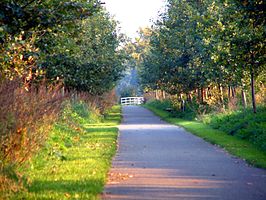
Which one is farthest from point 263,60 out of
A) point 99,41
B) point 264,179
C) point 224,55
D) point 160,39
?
point 160,39

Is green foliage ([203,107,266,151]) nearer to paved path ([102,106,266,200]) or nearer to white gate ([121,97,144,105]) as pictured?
paved path ([102,106,266,200])

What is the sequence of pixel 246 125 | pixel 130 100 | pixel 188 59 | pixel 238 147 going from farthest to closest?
pixel 130 100 < pixel 188 59 < pixel 246 125 < pixel 238 147

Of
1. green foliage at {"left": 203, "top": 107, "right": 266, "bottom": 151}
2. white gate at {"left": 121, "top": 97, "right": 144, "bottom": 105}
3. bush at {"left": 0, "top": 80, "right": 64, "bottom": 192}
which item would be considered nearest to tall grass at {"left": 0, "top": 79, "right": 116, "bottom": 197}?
bush at {"left": 0, "top": 80, "right": 64, "bottom": 192}

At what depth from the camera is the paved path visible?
36.3 feet

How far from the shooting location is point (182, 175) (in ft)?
44.6

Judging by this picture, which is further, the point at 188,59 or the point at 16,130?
the point at 188,59

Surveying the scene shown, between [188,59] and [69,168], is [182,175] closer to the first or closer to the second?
[69,168]

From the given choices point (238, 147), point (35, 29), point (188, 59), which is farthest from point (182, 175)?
point (188, 59)

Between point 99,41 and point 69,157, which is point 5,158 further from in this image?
point 99,41

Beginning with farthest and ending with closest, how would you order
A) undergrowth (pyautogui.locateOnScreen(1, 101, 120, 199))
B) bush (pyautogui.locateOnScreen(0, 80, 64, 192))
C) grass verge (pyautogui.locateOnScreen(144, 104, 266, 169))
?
grass verge (pyautogui.locateOnScreen(144, 104, 266, 169)) < undergrowth (pyautogui.locateOnScreen(1, 101, 120, 199)) < bush (pyautogui.locateOnScreen(0, 80, 64, 192))

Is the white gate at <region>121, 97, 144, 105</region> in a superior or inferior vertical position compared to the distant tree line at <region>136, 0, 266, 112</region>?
inferior

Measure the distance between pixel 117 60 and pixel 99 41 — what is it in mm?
3436

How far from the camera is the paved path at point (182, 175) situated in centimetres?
1108

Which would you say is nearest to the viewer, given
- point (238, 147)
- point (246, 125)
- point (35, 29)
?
point (35, 29)
